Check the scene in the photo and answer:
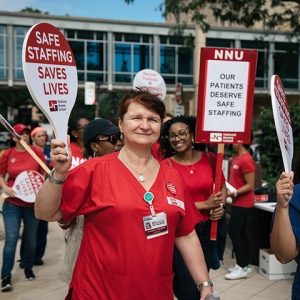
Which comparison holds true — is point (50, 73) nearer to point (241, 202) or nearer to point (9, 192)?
point (9, 192)

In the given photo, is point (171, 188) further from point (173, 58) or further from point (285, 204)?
point (173, 58)

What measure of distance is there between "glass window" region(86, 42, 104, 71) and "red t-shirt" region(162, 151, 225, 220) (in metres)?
28.9

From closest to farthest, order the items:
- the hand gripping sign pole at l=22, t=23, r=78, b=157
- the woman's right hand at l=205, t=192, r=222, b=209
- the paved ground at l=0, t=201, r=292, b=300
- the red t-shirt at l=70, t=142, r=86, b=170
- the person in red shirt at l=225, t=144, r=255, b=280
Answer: the hand gripping sign pole at l=22, t=23, r=78, b=157 < the woman's right hand at l=205, t=192, r=222, b=209 < the red t-shirt at l=70, t=142, r=86, b=170 < the paved ground at l=0, t=201, r=292, b=300 < the person in red shirt at l=225, t=144, r=255, b=280

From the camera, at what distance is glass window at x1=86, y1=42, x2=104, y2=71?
32.2 meters

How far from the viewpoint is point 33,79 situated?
2.18 meters

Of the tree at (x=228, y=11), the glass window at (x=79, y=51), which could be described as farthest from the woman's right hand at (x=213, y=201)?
the glass window at (x=79, y=51)

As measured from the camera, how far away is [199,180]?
4.19m

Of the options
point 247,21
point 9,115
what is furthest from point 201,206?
point 9,115

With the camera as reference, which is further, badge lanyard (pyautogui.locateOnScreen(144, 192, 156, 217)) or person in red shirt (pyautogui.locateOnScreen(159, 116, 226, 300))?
person in red shirt (pyautogui.locateOnScreen(159, 116, 226, 300))

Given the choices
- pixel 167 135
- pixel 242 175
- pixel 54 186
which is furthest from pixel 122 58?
pixel 54 186

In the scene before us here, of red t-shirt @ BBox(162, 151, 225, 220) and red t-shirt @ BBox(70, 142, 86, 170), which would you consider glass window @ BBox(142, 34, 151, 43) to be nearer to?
red t-shirt @ BBox(70, 142, 86, 170)

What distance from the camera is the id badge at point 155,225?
2400mm

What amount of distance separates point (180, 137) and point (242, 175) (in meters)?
2.03

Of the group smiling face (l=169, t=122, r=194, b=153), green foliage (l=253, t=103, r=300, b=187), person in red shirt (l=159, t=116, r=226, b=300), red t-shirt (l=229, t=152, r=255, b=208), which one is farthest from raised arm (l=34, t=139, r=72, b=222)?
green foliage (l=253, t=103, r=300, b=187)
